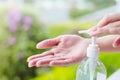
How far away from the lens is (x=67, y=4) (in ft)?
4.65

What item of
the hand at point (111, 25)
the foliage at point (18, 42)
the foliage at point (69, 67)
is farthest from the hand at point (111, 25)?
the foliage at point (18, 42)

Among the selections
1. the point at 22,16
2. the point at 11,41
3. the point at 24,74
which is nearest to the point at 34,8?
the point at 22,16

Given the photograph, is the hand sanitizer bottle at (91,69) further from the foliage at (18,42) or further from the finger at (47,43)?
the foliage at (18,42)

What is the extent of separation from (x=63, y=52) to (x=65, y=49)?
0.05 feet

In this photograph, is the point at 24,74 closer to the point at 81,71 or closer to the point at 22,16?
the point at 22,16

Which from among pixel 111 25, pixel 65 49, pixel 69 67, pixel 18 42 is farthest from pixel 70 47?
pixel 18 42

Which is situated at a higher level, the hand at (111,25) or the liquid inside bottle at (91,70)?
the hand at (111,25)

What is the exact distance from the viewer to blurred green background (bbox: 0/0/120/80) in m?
1.42

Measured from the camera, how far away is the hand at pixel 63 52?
962 mm

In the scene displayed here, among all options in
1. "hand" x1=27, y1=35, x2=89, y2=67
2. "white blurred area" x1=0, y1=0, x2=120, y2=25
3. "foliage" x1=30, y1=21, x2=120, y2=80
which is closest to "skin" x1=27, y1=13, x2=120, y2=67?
"hand" x1=27, y1=35, x2=89, y2=67

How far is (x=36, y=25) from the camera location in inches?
58.0

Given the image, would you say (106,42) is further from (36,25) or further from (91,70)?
(36,25)

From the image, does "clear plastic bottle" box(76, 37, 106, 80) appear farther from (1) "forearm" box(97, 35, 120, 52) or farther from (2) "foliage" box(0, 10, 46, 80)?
(2) "foliage" box(0, 10, 46, 80)

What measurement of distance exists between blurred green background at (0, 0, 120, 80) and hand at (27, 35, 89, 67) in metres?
0.36
